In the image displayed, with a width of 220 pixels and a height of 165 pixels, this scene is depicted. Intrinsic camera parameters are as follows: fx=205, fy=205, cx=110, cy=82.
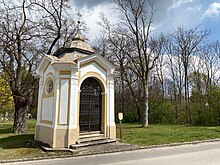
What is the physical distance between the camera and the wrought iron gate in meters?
11.9

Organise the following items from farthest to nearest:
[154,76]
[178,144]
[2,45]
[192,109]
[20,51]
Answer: [154,76] → [192,109] → [20,51] → [2,45] → [178,144]

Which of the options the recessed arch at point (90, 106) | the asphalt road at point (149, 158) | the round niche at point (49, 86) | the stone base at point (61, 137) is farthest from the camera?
the recessed arch at point (90, 106)

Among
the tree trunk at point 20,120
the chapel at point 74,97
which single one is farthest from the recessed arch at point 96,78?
→ the tree trunk at point 20,120

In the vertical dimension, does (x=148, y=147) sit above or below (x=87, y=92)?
below

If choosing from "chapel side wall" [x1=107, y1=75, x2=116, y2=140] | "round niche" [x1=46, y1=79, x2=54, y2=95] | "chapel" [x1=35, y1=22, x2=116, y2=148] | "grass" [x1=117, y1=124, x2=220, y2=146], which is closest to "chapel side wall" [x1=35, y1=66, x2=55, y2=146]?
"chapel" [x1=35, y1=22, x2=116, y2=148]

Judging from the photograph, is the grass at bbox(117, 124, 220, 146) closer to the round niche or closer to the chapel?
the chapel

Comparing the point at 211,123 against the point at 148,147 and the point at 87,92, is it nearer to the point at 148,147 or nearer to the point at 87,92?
the point at 148,147

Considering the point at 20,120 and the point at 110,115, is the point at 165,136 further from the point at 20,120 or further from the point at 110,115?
the point at 20,120

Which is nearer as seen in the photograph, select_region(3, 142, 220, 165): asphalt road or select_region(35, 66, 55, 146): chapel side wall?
select_region(3, 142, 220, 165): asphalt road

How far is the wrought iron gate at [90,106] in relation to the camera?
11.9m

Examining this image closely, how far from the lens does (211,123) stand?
2389 cm

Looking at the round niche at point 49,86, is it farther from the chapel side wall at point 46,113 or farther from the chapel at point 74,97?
the chapel side wall at point 46,113

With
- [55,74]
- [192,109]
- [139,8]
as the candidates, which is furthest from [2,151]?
[192,109]

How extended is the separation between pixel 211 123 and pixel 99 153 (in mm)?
19075
